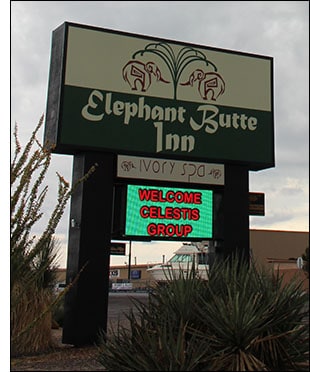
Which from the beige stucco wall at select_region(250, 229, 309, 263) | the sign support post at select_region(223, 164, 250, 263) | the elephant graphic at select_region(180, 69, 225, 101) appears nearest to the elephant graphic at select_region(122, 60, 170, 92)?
the elephant graphic at select_region(180, 69, 225, 101)

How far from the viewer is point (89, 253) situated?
40.6 feet

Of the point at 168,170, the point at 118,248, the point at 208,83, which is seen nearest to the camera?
the point at 168,170

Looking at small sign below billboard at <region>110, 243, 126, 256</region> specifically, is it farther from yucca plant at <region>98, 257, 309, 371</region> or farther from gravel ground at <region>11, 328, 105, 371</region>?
yucca plant at <region>98, 257, 309, 371</region>

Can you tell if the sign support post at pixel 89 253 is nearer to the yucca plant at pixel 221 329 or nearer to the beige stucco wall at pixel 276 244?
the yucca plant at pixel 221 329

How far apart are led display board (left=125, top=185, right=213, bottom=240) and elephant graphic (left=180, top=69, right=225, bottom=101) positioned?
103 inches

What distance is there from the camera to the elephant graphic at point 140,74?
13.3 meters

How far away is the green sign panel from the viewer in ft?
41.8

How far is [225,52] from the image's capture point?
47.2 ft

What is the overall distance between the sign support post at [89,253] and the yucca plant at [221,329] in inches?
141

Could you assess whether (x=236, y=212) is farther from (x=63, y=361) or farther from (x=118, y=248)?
(x=118, y=248)

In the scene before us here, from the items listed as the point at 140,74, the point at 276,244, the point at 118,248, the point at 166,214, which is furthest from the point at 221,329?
the point at 118,248

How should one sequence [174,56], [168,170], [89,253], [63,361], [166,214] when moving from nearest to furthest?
[63,361] < [89,253] < [166,214] < [168,170] < [174,56]

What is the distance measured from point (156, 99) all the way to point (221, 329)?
24.3ft

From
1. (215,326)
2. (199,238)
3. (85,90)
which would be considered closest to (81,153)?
(85,90)
